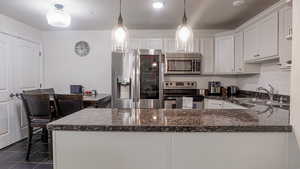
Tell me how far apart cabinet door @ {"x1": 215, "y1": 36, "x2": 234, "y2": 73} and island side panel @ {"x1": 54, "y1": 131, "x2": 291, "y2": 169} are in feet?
9.26

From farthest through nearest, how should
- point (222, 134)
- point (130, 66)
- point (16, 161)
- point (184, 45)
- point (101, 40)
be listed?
point (101, 40), point (130, 66), point (16, 161), point (184, 45), point (222, 134)

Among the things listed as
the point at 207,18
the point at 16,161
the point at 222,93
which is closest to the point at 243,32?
the point at 207,18

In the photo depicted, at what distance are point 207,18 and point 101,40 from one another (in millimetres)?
2326

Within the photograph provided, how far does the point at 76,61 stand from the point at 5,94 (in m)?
1.53

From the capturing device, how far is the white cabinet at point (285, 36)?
2316mm

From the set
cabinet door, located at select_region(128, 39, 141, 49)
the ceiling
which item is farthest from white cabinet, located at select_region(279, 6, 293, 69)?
cabinet door, located at select_region(128, 39, 141, 49)

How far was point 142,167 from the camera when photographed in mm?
1191

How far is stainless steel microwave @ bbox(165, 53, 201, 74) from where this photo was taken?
3.93 m

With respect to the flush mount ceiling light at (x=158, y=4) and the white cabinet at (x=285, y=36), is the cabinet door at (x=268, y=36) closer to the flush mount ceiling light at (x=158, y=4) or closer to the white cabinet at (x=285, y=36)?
the white cabinet at (x=285, y=36)

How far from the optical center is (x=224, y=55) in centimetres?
387

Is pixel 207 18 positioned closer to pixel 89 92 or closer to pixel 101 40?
pixel 101 40

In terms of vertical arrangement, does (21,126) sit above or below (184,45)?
below

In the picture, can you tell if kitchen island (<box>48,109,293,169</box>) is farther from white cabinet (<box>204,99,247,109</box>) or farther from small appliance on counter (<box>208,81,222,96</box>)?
small appliance on counter (<box>208,81,222,96</box>)

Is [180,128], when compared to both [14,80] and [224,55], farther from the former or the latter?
[14,80]
